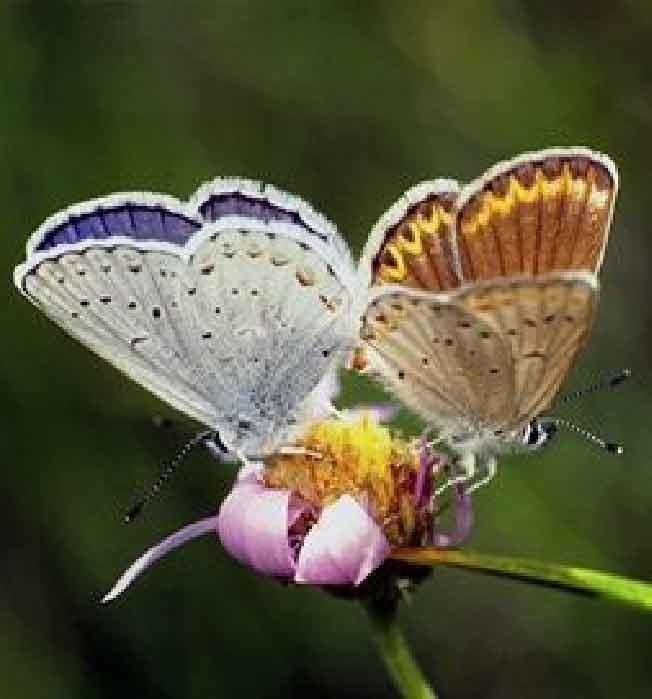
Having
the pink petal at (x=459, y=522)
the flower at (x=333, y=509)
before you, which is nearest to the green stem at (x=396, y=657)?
the flower at (x=333, y=509)

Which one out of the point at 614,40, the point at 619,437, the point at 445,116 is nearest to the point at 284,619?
the point at 619,437

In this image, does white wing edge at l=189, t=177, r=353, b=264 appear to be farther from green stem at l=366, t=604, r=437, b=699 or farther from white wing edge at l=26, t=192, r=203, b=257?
green stem at l=366, t=604, r=437, b=699

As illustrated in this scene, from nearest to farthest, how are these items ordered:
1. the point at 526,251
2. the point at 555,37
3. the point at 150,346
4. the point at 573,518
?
the point at 526,251 → the point at 150,346 → the point at 573,518 → the point at 555,37

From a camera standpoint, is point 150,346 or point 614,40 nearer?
point 150,346

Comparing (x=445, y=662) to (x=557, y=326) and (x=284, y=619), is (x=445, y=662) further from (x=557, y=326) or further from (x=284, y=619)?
(x=557, y=326)

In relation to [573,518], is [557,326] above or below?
Result: above
